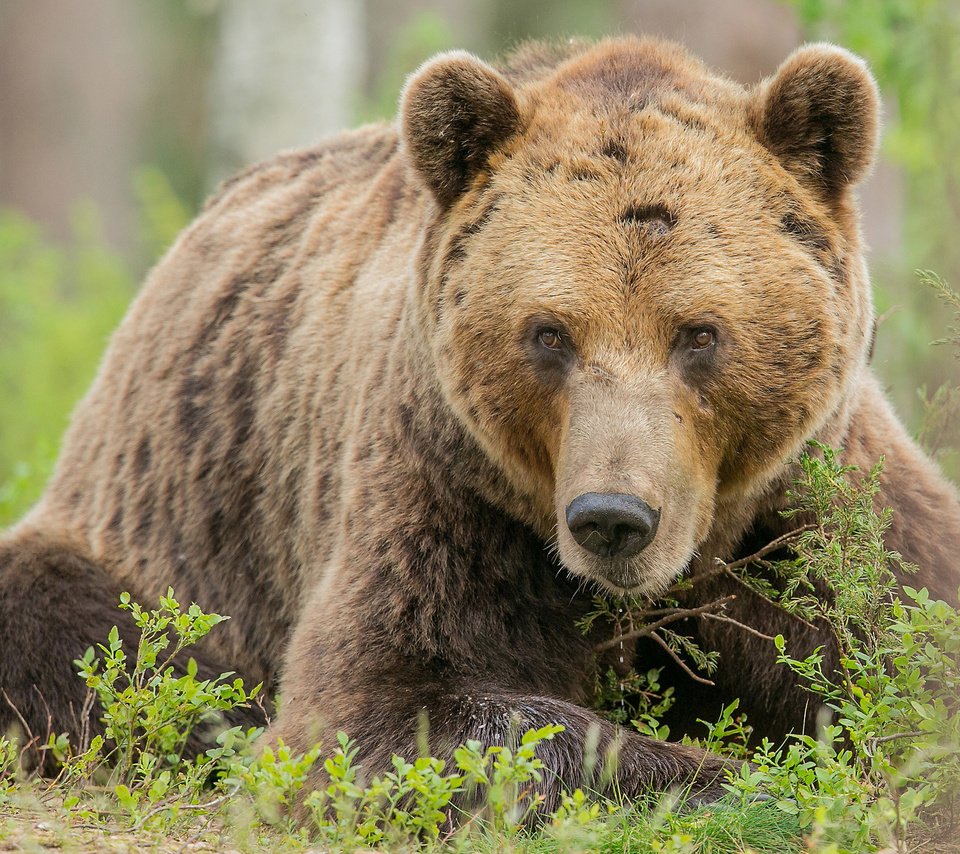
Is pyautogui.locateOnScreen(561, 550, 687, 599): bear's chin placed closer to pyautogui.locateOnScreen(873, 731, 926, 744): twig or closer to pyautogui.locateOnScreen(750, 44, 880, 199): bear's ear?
pyautogui.locateOnScreen(873, 731, 926, 744): twig

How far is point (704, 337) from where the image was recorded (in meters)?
4.32

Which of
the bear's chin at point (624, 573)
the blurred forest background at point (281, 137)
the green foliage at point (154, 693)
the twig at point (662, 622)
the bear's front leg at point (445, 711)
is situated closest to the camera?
the bear's chin at point (624, 573)

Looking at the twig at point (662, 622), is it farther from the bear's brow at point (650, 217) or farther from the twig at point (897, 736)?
the bear's brow at point (650, 217)

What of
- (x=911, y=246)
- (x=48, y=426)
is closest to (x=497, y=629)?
(x=911, y=246)

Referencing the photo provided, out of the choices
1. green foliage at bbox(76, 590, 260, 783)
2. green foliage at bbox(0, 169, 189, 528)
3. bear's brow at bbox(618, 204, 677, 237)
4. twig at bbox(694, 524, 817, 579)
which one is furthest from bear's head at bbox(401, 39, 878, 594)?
green foliage at bbox(0, 169, 189, 528)

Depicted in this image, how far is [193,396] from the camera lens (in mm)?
6449

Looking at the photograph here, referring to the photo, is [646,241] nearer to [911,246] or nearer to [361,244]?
[361,244]

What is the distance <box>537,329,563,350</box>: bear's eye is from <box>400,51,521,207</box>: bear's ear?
68 centimetres

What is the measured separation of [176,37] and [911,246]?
74.1 feet

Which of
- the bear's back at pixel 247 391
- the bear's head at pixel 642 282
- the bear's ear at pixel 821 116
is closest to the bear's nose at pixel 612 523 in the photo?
the bear's head at pixel 642 282

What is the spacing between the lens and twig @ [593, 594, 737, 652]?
472 cm

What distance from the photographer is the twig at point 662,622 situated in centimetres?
472

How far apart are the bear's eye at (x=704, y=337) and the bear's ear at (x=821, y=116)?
65cm

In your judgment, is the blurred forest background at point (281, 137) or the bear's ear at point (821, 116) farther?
the blurred forest background at point (281, 137)
